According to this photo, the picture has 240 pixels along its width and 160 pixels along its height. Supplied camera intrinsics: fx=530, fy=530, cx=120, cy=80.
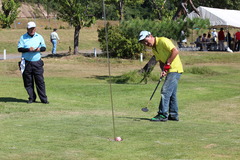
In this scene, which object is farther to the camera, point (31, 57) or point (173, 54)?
point (31, 57)

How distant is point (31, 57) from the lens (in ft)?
44.7

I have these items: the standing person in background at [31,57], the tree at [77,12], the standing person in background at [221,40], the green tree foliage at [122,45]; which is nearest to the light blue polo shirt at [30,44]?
the standing person in background at [31,57]

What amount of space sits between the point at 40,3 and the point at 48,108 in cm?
7822

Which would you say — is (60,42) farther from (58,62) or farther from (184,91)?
(184,91)

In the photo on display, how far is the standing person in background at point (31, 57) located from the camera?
1338 cm

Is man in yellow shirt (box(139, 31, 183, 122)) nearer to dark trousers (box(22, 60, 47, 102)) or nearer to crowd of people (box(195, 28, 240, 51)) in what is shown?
dark trousers (box(22, 60, 47, 102))

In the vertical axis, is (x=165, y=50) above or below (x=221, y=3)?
below

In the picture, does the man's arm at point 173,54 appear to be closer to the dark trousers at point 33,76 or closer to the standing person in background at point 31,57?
the standing person in background at point 31,57

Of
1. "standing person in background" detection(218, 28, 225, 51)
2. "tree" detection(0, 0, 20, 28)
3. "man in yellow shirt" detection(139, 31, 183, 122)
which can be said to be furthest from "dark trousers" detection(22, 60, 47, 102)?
"tree" detection(0, 0, 20, 28)

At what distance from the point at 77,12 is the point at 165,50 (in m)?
24.6

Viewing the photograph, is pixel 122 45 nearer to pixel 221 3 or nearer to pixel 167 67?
pixel 167 67

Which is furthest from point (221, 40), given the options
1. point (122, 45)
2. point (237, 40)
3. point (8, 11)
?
point (8, 11)

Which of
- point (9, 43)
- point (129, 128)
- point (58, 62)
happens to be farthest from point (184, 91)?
point (9, 43)

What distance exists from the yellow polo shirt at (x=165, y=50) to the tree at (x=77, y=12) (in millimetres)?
24357
